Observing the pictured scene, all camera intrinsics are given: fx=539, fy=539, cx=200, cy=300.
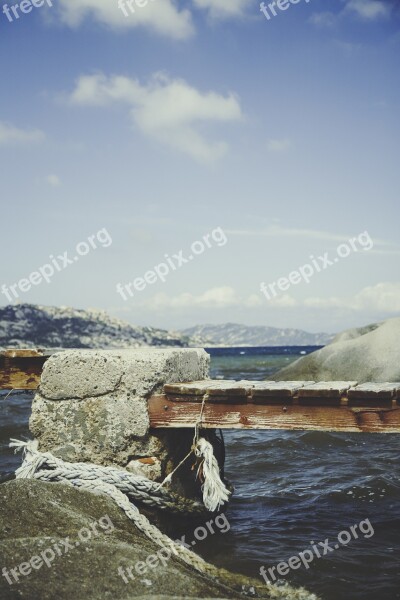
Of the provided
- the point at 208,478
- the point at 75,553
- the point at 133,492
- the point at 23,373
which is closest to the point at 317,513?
the point at 208,478

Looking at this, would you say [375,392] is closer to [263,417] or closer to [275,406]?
[275,406]

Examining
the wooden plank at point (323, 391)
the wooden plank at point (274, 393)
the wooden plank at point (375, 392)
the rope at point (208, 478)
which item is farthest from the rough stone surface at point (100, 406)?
the wooden plank at point (375, 392)

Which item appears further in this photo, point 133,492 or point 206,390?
point 206,390

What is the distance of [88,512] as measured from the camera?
3.52m

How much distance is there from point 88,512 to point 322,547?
2200 millimetres

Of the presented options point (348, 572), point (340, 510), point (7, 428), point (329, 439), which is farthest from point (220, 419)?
point (7, 428)

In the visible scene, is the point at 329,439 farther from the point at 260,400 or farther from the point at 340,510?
the point at 260,400

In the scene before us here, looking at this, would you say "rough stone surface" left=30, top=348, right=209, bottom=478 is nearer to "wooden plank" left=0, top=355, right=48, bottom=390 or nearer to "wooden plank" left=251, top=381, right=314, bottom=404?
"wooden plank" left=0, top=355, right=48, bottom=390

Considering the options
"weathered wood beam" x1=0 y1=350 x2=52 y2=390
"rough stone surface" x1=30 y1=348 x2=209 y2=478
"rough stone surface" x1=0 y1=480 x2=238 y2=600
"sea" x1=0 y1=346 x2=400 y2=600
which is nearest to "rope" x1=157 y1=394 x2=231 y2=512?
"rough stone surface" x1=30 y1=348 x2=209 y2=478

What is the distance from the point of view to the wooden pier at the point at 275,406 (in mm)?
4016

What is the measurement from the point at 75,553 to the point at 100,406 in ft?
4.82

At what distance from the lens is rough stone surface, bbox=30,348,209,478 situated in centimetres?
421

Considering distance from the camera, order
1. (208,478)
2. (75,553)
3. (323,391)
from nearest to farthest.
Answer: (75,553) → (323,391) → (208,478)

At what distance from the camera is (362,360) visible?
1534 cm
